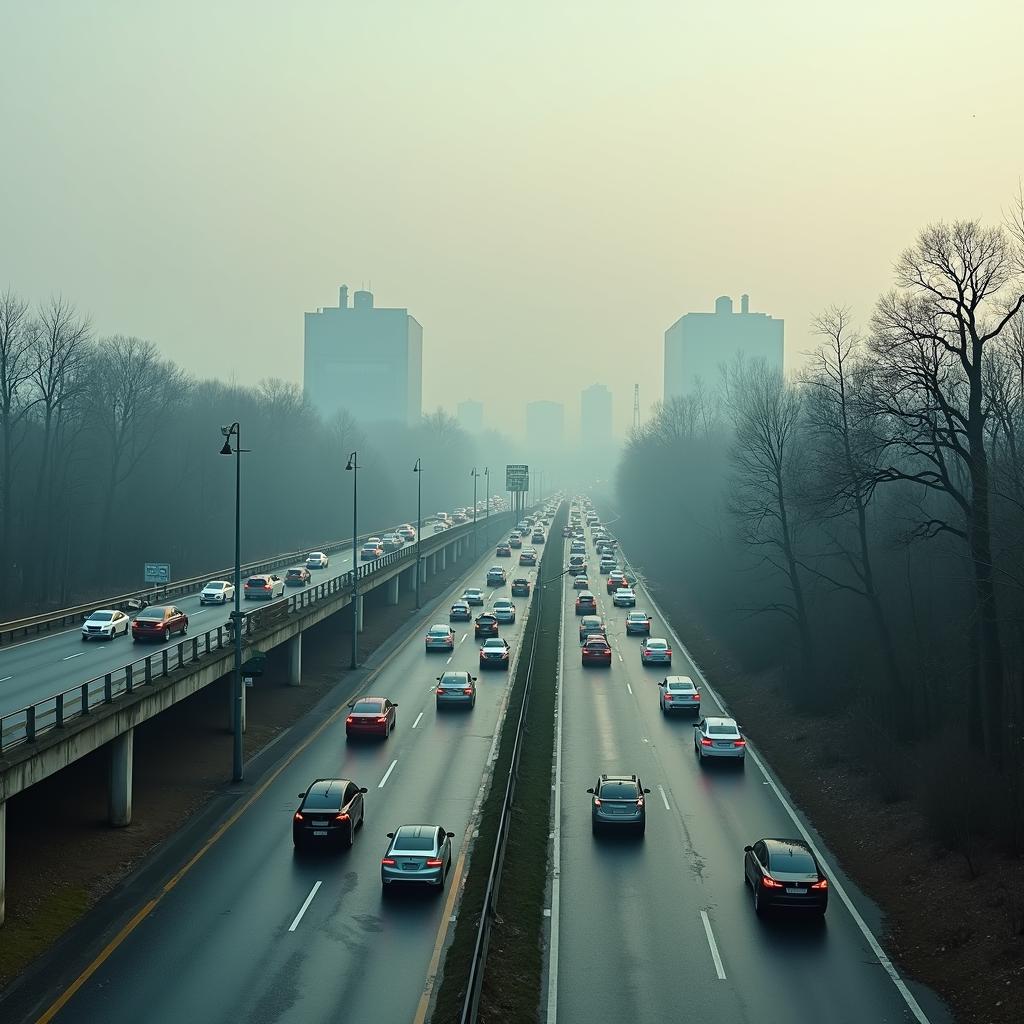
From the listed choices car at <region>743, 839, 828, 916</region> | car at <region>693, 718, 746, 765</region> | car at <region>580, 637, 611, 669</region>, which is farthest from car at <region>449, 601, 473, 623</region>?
car at <region>743, 839, 828, 916</region>

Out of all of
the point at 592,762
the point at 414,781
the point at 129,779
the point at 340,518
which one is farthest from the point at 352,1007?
the point at 340,518

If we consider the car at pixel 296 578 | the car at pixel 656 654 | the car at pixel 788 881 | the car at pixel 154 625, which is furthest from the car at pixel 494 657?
the car at pixel 788 881

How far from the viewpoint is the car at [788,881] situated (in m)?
21.9

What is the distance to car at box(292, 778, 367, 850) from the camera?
86.4 feet

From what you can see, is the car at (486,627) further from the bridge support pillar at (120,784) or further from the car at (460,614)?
the bridge support pillar at (120,784)

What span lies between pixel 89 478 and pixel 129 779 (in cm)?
6562

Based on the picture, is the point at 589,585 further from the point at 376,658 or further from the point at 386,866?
the point at 386,866

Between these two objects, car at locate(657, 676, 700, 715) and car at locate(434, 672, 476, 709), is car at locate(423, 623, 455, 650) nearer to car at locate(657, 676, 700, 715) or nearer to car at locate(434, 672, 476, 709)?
car at locate(434, 672, 476, 709)

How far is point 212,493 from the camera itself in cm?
10538

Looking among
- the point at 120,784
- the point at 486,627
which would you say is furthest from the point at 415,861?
the point at 486,627

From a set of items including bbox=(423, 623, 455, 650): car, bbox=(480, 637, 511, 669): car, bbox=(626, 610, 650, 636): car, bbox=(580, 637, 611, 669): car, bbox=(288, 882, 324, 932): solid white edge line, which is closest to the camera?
bbox=(288, 882, 324, 932): solid white edge line

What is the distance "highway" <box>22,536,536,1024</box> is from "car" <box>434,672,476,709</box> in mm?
8461

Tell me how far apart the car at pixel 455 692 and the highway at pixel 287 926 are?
8.46m

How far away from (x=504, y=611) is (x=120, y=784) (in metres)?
46.5
